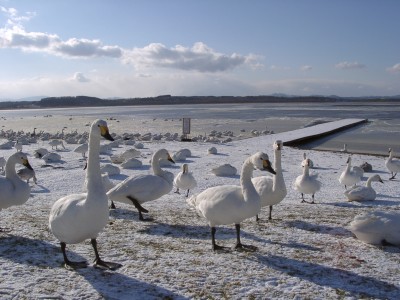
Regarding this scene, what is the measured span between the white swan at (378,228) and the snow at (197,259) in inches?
5.7

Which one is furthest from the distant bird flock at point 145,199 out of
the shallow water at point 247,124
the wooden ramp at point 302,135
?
the shallow water at point 247,124

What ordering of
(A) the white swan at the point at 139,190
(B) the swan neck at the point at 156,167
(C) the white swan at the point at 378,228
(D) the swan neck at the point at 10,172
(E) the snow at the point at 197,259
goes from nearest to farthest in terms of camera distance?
(E) the snow at the point at 197,259 < (C) the white swan at the point at 378,228 < (D) the swan neck at the point at 10,172 < (A) the white swan at the point at 139,190 < (B) the swan neck at the point at 156,167

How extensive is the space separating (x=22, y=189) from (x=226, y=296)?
13.7ft

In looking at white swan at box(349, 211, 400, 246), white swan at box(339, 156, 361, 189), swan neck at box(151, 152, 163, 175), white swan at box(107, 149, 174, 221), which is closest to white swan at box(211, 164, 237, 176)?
white swan at box(339, 156, 361, 189)

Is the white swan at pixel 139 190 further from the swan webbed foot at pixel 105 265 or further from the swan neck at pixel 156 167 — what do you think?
the swan webbed foot at pixel 105 265

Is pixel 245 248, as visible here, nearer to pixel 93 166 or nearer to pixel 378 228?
pixel 378 228

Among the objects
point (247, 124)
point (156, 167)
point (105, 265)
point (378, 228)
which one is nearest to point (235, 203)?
point (105, 265)

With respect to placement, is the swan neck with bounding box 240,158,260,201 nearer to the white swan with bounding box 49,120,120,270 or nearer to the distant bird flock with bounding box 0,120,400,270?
the distant bird flock with bounding box 0,120,400,270

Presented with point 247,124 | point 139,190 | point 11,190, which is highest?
point 11,190

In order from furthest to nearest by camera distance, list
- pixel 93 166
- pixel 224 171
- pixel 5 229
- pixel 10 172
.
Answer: pixel 224 171
pixel 10 172
pixel 5 229
pixel 93 166

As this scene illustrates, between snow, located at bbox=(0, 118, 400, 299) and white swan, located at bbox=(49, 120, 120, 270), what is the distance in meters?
0.40

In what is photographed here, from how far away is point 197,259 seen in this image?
538 cm

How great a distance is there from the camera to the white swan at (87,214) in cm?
485

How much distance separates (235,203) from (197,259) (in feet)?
3.02
